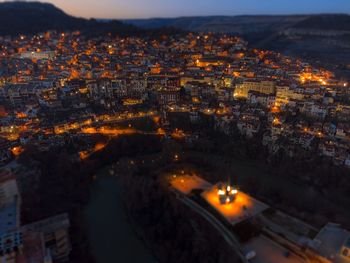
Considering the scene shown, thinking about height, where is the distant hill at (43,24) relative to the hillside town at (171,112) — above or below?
above

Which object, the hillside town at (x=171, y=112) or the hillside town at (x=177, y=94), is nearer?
the hillside town at (x=171, y=112)

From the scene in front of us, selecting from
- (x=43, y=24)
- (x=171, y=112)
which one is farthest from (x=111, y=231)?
(x=43, y=24)

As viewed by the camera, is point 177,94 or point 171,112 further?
point 177,94

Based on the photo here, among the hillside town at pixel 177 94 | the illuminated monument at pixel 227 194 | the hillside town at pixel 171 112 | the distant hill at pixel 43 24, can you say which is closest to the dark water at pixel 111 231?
the hillside town at pixel 171 112

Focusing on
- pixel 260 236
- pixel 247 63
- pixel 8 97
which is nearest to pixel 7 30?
pixel 8 97

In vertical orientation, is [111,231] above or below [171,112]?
below

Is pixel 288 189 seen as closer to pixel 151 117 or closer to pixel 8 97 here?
pixel 151 117

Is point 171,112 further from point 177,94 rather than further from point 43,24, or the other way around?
point 43,24

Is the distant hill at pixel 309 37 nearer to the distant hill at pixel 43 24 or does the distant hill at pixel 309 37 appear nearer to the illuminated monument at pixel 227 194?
the distant hill at pixel 43 24

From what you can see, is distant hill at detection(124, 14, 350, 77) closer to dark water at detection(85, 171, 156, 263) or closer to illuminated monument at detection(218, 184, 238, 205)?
illuminated monument at detection(218, 184, 238, 205)

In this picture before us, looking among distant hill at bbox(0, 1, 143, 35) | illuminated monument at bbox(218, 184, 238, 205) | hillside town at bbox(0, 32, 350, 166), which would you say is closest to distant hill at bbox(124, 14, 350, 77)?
hillside town at bbox(0, 32, 350, 166)
